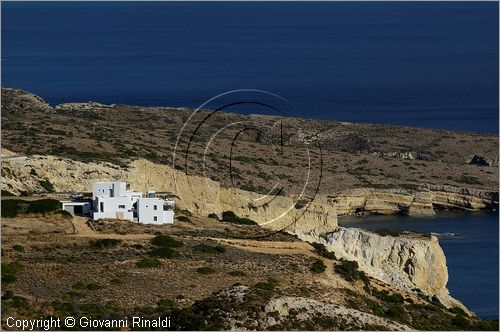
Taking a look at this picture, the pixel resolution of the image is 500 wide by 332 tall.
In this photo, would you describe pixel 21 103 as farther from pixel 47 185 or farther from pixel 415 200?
pixel 47 185

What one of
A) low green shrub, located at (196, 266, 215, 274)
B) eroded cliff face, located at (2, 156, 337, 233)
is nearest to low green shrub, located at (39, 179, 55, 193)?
eroded cliff face, located at (2, 156, 337, 233)

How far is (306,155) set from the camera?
9256 centimetres

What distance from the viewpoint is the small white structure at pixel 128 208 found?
45875 millimetres

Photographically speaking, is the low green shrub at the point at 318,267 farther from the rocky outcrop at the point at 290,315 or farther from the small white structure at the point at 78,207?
the small white structure at the point at 78,207

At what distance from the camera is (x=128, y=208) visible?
1817 inches

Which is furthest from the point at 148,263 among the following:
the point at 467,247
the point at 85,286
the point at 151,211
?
the point at 467,247

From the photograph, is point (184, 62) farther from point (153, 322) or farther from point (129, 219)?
point (153, 322)

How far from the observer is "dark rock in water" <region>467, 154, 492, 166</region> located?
99.7m

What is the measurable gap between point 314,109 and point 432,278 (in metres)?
88.5

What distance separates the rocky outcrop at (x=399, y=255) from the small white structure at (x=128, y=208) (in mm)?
5671

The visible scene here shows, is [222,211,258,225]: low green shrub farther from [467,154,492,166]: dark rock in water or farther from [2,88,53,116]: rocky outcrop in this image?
[467,154,492,166]: dark rock in water

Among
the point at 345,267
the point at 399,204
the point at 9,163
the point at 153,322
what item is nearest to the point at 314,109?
the point at 399,204

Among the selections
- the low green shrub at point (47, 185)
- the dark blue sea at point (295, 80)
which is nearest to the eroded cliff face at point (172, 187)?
the low green shrub at point (47, 185)

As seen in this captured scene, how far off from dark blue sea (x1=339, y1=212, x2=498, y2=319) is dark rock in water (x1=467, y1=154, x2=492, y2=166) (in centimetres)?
1808
